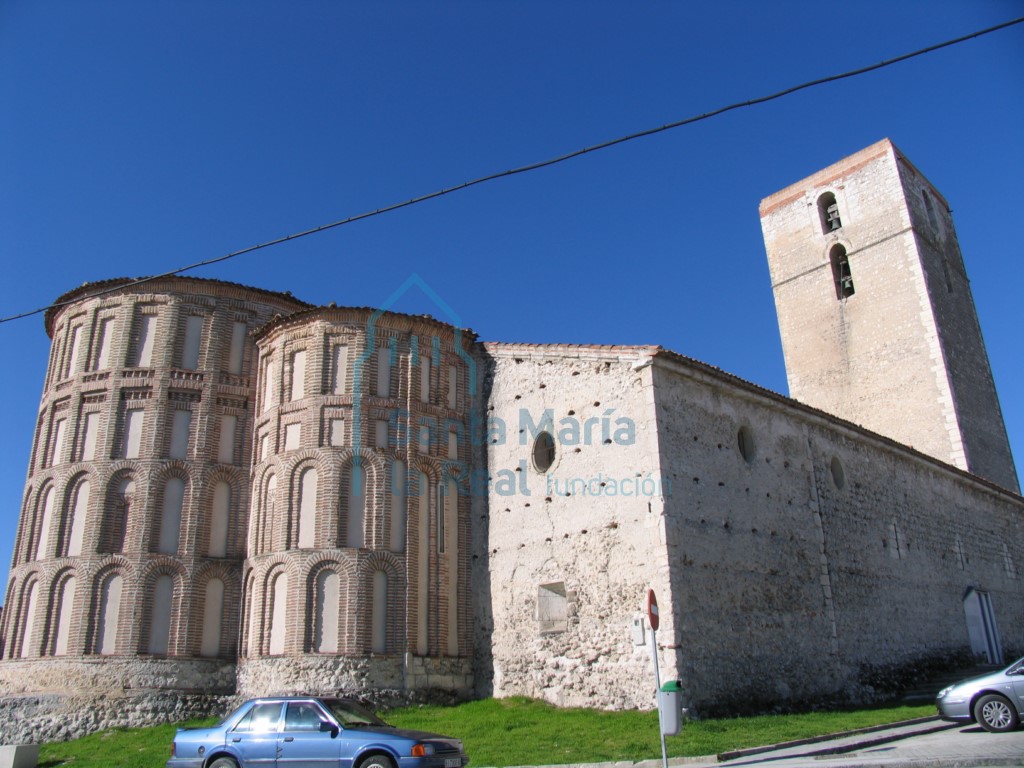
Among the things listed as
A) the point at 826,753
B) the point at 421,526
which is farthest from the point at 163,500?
the point at 826,753

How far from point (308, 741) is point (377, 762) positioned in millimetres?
1004

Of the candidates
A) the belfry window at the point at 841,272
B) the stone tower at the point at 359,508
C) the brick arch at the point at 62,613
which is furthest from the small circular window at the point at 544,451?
the belfry window at the point at 841,272

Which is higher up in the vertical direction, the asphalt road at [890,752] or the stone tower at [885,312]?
the stone tower at [885,312]

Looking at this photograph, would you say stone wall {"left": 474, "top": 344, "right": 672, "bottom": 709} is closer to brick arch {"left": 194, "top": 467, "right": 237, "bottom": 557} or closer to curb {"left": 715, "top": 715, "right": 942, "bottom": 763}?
curb {"left": 715, "top": 715, "right": 942, "bottom": 763}

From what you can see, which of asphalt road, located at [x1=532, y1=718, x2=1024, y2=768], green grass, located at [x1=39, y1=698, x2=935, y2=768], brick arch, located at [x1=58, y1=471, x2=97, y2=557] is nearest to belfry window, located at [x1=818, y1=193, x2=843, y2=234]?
green grass, located at [x1=39, y1=698, x2=935, y2=768]

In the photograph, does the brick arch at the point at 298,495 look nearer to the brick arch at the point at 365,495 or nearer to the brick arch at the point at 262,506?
the brick arch at the point at 262,506

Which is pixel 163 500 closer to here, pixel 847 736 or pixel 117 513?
pixel 117 513

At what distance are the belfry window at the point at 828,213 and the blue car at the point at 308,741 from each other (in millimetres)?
29789

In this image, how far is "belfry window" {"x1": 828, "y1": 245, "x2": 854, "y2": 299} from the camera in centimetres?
3316

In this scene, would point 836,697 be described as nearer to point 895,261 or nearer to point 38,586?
point 38,586

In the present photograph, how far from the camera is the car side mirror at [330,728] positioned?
10023 millimetres

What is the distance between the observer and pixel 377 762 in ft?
31.6

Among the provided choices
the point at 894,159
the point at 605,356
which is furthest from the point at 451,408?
the point at 894,159

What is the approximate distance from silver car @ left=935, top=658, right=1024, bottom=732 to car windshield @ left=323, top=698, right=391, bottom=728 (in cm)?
830
